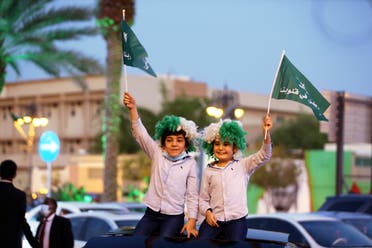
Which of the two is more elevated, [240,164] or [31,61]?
[31,61]

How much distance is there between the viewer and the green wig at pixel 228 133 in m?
7.65

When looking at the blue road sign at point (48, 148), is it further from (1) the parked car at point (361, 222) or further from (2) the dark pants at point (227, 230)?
(2) the dark pants at point (227, 230)

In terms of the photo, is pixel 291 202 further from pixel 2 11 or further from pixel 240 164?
pixel 240 164

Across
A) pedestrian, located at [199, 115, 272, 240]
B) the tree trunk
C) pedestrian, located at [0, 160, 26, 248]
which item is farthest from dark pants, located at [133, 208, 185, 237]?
the tree trunk

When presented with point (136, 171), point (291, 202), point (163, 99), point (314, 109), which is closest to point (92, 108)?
point (163, 99)

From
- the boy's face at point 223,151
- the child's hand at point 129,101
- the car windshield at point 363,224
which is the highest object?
the child's hand at point 129,101

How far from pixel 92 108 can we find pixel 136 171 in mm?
10378

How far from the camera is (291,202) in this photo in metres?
51.1

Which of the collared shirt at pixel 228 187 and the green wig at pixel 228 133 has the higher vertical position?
the green wig at pixel 228 133

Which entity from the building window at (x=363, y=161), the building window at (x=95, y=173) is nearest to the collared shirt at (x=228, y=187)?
the building window at (x=363, y=161)

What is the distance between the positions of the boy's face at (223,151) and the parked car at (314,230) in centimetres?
643

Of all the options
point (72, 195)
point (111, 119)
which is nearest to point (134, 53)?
point (111, 119)

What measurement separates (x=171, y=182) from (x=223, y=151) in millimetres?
499

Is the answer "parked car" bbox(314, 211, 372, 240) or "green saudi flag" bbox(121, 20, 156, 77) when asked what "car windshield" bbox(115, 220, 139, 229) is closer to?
"parked car" bbox(314, 211, 372, 240)
